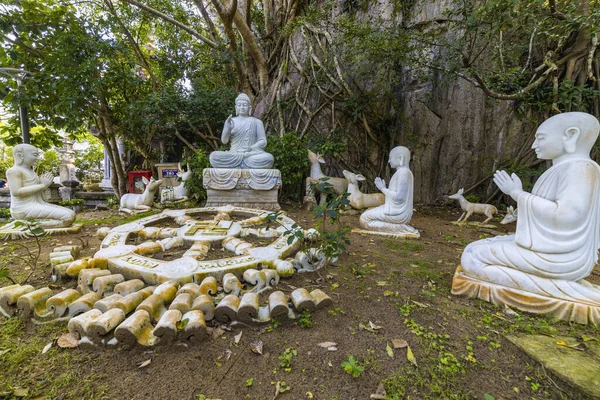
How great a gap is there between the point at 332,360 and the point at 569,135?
229 cm

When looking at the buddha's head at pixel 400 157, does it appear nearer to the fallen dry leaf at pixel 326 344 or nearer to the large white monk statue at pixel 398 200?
the large white monk statue at pixel 398 200

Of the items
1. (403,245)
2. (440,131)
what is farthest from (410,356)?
(440,131)

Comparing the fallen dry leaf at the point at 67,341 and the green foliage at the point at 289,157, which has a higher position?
the green foliage at the point at 289,157

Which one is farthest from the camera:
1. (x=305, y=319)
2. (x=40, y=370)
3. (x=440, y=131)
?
(x=440, y=131)

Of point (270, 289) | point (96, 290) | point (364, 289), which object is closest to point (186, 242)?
point (96, 290)

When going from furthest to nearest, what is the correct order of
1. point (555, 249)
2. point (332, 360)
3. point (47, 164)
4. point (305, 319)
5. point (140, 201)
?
point (47, 164) < point (140, 201) < point (555, 249) < point (305, 319) < point (332, 360)

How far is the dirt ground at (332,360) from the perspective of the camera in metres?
1.25

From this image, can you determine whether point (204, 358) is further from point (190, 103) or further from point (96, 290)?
point (190, 103)

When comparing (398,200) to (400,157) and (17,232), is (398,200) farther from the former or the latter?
(17,232)

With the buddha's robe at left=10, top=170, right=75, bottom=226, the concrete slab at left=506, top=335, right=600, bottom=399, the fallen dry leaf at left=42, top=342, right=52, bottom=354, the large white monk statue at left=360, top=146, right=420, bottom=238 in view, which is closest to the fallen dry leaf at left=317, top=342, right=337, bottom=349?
the concrete slab at left=506, top=335, right=600, bottom=399

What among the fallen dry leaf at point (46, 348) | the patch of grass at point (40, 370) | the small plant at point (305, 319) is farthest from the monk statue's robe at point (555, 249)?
the fallen dry leaf at point (46, 348)

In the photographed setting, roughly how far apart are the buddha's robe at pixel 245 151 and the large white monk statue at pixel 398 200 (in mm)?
2660

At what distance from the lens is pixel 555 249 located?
1.84m

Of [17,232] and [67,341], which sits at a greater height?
[17,232]
